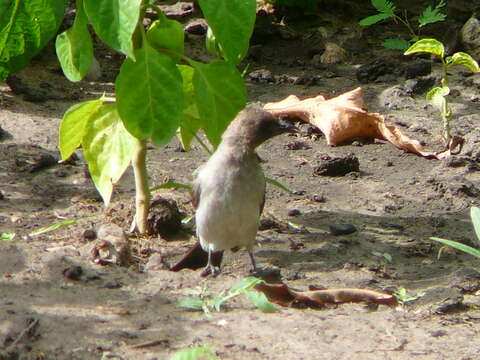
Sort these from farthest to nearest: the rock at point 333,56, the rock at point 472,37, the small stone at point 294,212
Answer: the rock at point 333,56 → the rock at point 472,37 → the small stone at point 294,212

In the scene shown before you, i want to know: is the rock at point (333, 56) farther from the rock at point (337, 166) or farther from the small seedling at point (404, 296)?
the small seedling at point (404, 296)

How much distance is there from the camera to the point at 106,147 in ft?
17.2

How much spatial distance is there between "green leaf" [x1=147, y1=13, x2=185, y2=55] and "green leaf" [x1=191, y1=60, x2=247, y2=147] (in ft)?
0.54

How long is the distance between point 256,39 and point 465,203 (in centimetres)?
327

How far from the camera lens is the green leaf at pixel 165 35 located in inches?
205

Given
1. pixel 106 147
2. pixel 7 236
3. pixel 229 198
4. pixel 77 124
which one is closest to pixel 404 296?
pixel 229 198

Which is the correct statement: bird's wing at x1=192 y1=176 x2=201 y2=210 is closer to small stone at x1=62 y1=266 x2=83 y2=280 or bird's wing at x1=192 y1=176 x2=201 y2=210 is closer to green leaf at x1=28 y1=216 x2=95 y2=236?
green leaf at x1=28 y1=216 x2=95 y2=236

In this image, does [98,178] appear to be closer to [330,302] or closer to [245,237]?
[245,237]

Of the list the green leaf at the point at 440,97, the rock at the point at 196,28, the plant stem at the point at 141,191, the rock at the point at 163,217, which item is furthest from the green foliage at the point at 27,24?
the rock at the point at 196,28

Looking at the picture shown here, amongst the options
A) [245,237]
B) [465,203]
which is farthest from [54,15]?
[465,203]

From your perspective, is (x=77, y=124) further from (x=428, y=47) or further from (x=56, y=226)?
(x=428, y=47)

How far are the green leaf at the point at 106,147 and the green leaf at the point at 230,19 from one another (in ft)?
2.66

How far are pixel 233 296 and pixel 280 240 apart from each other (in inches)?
47.7

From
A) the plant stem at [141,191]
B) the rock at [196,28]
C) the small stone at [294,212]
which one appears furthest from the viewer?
the rock at [196,28]
